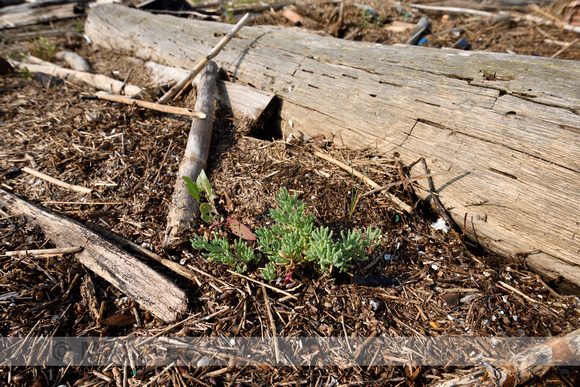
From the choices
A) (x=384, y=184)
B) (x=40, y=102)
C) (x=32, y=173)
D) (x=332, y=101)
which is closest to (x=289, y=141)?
(x=332, y=101)

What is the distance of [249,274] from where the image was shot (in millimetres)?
2377

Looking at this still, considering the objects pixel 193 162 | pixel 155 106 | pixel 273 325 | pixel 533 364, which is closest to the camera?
pixel 533 364

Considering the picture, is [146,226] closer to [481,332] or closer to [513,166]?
[481,332]

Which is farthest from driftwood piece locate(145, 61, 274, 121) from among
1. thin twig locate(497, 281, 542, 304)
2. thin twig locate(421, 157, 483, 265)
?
thin twig locate(497, 281, 542, 304)

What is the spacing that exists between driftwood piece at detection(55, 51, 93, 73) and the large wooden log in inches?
122

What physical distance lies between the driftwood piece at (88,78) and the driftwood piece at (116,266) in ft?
6.69

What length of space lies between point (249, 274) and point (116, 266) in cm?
99

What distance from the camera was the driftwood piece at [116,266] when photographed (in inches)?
86.5

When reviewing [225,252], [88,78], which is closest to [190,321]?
[225,252]

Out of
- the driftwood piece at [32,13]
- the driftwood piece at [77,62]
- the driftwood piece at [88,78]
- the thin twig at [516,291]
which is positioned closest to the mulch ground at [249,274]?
the thin twig at [516,291]

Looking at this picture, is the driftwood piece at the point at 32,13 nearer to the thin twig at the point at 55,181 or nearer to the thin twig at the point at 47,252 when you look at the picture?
the thin twig at the point at 55,181

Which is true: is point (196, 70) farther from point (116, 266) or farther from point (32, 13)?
point (32, 13)

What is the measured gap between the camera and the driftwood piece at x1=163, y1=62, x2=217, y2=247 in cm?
259

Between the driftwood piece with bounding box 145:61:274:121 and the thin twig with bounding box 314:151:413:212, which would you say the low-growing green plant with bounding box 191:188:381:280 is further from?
the driftwood piece with bounding box 145:61:274:121
